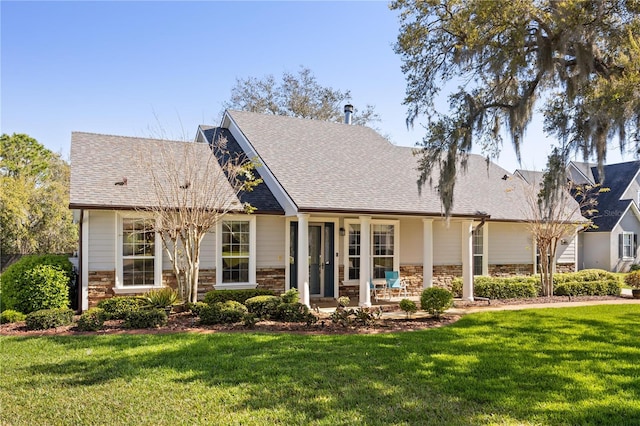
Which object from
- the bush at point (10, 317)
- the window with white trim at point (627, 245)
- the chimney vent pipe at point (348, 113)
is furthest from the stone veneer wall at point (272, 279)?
the window with white trim at point (627, 245)

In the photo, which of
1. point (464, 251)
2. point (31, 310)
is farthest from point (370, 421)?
point (464, 251)

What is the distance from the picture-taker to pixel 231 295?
1139cm

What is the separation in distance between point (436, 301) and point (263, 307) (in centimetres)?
380

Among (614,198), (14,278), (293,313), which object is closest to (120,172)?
(14,278)

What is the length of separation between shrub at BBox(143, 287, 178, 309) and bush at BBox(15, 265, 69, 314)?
1.89 metres

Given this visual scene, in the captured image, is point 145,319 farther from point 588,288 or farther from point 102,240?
point 588,288

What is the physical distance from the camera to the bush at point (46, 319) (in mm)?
8859

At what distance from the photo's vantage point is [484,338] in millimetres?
8539

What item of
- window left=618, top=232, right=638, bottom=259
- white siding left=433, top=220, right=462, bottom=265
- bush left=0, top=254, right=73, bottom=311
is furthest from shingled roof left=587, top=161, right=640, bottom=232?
bush left=0, top=254, right=73, bottom=311

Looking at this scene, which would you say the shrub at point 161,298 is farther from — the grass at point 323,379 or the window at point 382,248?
the window at point 382,248

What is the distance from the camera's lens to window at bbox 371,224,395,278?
14539 millimetres

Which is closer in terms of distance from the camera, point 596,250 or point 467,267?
point 467,267

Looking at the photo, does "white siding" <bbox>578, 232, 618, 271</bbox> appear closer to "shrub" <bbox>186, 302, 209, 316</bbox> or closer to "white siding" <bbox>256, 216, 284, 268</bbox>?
"white siding" <bbox>256, 216, 284, 268</bbox>

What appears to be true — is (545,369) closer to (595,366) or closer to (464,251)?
(595,366)
